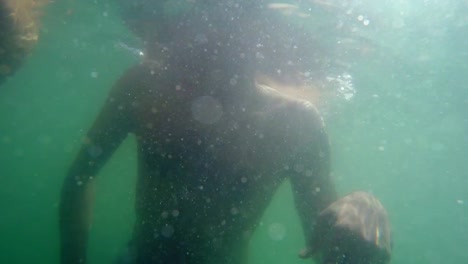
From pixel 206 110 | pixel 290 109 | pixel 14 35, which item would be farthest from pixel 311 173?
pixel 14 35

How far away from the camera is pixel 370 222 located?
226 centimetres

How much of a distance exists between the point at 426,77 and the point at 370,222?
653 inches

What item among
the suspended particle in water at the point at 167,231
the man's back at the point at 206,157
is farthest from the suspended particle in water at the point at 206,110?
the suspended particle in water at the point at 167,231

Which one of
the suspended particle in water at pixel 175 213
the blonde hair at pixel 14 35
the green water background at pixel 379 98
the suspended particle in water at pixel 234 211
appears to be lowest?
the green water background at pixel 379 98

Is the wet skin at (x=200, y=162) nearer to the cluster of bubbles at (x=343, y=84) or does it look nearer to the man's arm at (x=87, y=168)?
the man's arm at (x=87, y=168)

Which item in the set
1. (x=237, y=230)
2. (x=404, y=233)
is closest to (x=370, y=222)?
(x=237, y=230)

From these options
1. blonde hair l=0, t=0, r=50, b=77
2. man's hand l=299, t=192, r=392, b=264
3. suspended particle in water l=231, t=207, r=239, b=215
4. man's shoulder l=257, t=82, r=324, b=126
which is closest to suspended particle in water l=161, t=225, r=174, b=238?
suspended particle in water l=231, t=207, r=239, b=215

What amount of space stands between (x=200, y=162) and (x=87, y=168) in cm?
91

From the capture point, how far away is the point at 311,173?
104 inches

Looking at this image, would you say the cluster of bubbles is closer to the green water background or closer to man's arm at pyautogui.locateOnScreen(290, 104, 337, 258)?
the green water background

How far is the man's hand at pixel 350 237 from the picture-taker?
211 cm

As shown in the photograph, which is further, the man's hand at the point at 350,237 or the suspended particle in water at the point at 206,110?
the suspended particle in water at the point at 206,110

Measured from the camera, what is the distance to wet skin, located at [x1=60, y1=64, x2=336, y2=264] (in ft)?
8.33

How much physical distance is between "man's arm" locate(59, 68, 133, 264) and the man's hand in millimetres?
1626
